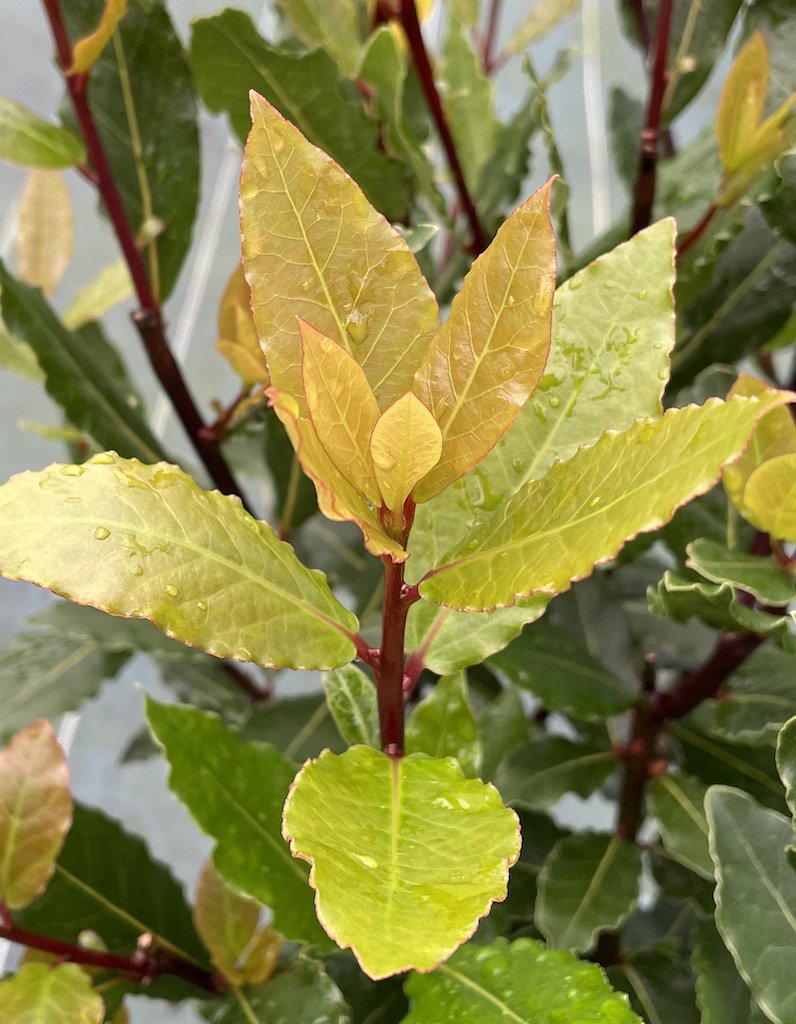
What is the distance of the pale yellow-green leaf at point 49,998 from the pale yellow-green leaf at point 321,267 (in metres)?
0.29

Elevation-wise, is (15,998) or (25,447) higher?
(15,998)

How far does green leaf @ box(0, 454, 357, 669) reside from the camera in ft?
0.90

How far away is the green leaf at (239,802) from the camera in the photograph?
1.40 ft

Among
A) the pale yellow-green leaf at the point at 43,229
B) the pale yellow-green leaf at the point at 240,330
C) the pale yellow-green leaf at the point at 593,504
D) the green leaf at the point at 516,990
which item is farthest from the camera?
the pale yellow-green leaf at the point at 43,229

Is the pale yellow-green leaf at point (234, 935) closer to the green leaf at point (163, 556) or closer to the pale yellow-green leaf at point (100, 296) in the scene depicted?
the green leaf at point (163, 556)

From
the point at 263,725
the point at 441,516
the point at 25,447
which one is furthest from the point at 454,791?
the point at 25,447

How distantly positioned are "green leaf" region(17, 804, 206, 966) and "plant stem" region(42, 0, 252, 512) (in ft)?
0.66

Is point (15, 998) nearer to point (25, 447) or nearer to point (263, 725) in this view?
point (263, 725)

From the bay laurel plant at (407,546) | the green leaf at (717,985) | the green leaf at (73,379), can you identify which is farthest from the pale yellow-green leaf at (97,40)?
the green leaf at (717,985)

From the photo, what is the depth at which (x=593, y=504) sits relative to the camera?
28cm

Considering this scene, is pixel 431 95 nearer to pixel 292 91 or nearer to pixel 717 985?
pixel 292 91

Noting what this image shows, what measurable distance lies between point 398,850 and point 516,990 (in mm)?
131

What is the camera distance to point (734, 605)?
403 millimetres

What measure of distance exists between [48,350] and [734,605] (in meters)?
0.37
